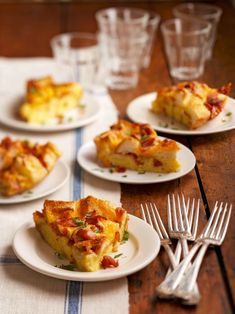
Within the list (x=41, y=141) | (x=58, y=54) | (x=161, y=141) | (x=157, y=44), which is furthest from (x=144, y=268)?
(x=157, y=44)

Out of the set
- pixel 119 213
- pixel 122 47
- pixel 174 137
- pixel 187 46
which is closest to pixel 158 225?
pixel 119 213

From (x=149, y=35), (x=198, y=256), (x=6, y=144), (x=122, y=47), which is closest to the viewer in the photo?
(x=198, y=256)

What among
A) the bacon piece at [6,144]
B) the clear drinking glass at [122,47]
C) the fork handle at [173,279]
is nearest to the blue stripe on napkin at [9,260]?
the fork handle at [173,279]

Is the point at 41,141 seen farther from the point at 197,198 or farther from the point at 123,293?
the point at 123,293

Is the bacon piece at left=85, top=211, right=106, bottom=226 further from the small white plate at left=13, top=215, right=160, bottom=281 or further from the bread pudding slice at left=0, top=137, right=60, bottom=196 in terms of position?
the bread pudding slice at left=0, top=137, right=60, bottom=196

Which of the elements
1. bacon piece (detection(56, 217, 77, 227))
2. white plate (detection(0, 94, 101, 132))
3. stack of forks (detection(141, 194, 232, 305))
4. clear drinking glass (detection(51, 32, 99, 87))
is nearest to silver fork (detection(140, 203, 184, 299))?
stack of forks (detection(141, 194, 232, 305))

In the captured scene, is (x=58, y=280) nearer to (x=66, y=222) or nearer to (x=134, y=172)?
(x=66, y=222)
